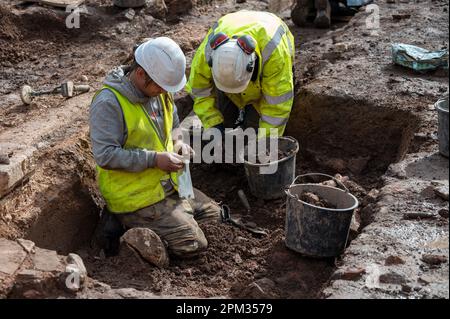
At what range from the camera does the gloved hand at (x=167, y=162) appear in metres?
5.34

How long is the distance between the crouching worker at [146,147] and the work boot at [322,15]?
460cm

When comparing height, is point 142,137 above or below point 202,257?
above

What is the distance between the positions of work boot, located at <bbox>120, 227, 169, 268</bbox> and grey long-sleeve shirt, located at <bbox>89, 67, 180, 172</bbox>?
478mm

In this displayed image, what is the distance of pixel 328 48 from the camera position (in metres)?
8.61

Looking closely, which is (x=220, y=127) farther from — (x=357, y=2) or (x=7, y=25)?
(x=357, y=2)

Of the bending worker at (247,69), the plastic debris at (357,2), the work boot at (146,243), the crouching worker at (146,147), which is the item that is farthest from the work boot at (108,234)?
the plastic debris at (357,2)

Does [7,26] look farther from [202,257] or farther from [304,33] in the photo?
[202,257]

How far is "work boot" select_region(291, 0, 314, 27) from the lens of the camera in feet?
32.8

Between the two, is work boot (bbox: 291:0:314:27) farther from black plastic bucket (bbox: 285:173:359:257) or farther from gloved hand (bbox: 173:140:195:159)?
black plastic bucket (bbox: 285:173:359:257)

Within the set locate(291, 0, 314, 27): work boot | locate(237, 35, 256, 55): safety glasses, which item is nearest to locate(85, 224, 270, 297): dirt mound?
locate(237, 35, 256, 55): safety glasses

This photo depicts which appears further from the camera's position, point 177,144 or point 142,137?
point 177,144
